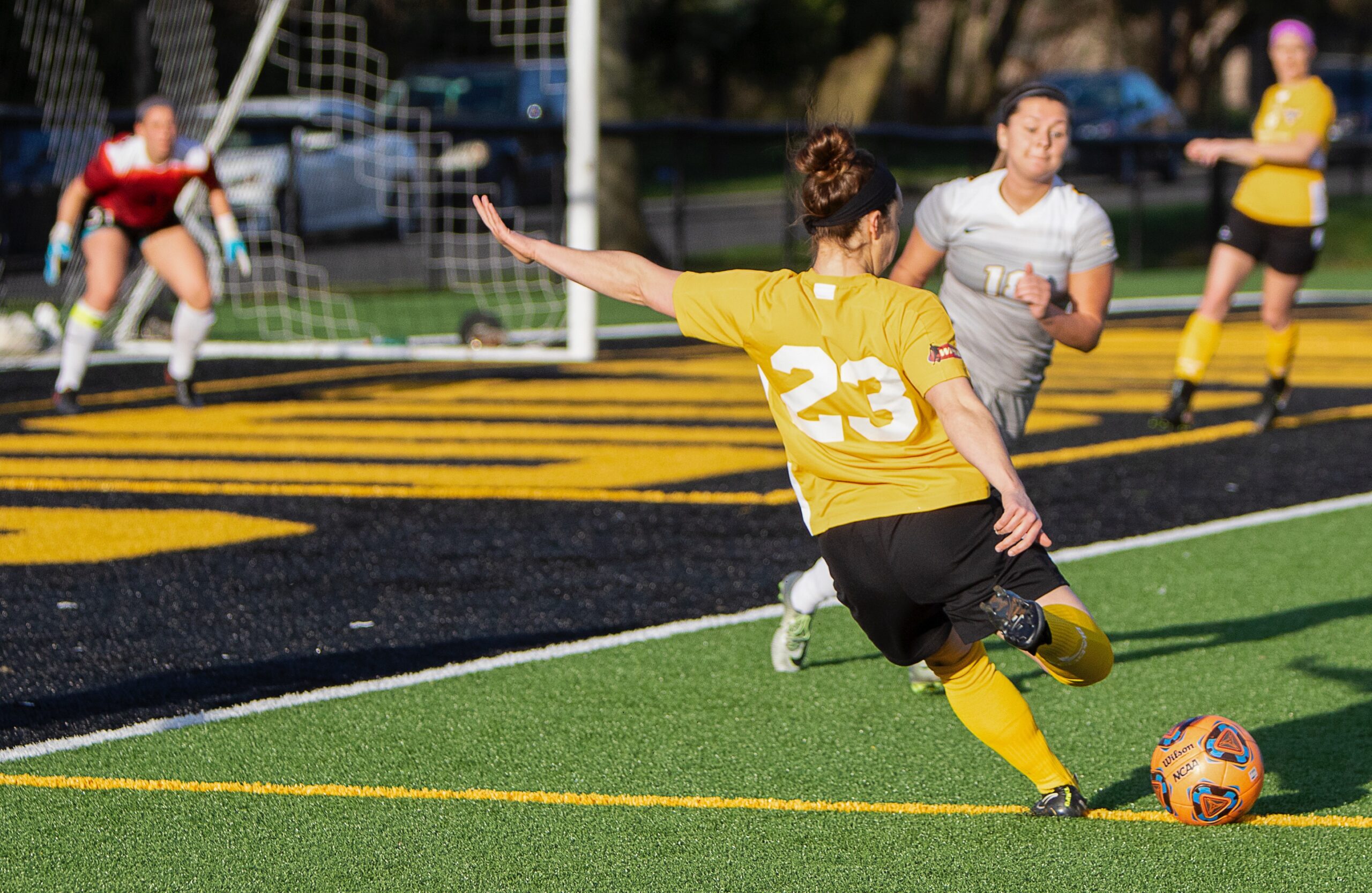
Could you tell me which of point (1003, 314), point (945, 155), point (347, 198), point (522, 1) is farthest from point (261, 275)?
point (1003, 314)

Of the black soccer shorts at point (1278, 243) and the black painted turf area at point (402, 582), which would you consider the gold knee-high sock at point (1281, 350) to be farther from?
the black painted turf area at point (402, 582)

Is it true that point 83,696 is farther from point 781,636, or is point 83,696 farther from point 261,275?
point 261,275

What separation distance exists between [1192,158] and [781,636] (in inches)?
177

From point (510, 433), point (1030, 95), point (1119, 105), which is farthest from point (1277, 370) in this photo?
point (1119, 105)

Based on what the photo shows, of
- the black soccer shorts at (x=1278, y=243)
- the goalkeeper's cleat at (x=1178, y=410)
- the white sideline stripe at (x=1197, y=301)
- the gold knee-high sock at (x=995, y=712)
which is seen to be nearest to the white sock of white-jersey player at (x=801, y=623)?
the gold knee-high sock at (x=995, y=712)

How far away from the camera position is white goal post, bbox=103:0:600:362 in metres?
13.1

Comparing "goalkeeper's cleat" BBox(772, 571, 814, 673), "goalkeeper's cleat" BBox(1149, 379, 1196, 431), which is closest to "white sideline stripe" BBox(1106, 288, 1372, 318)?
"goalkeeper's cleat" BBox(1149, 379, 1196, 431)

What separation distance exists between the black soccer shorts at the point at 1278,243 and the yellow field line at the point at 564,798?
21.0ft

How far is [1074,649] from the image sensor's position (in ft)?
13.1

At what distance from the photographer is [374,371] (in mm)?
13438

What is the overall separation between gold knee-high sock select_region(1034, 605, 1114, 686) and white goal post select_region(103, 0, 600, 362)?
9.09 meters

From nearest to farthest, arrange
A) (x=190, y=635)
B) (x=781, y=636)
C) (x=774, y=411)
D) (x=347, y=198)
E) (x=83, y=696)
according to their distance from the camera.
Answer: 1. (x=774, y=411)
2. (x=83, y=696)
3. (x=781, y=636)
4. (x=190, y=635)
5. (x=347, y=198)

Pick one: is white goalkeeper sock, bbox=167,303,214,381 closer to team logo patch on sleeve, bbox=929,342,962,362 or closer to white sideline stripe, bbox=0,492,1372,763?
white sideline stripe, bbox=0,492,1372,763

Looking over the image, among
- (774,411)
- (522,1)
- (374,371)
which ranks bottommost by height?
(374,371)
